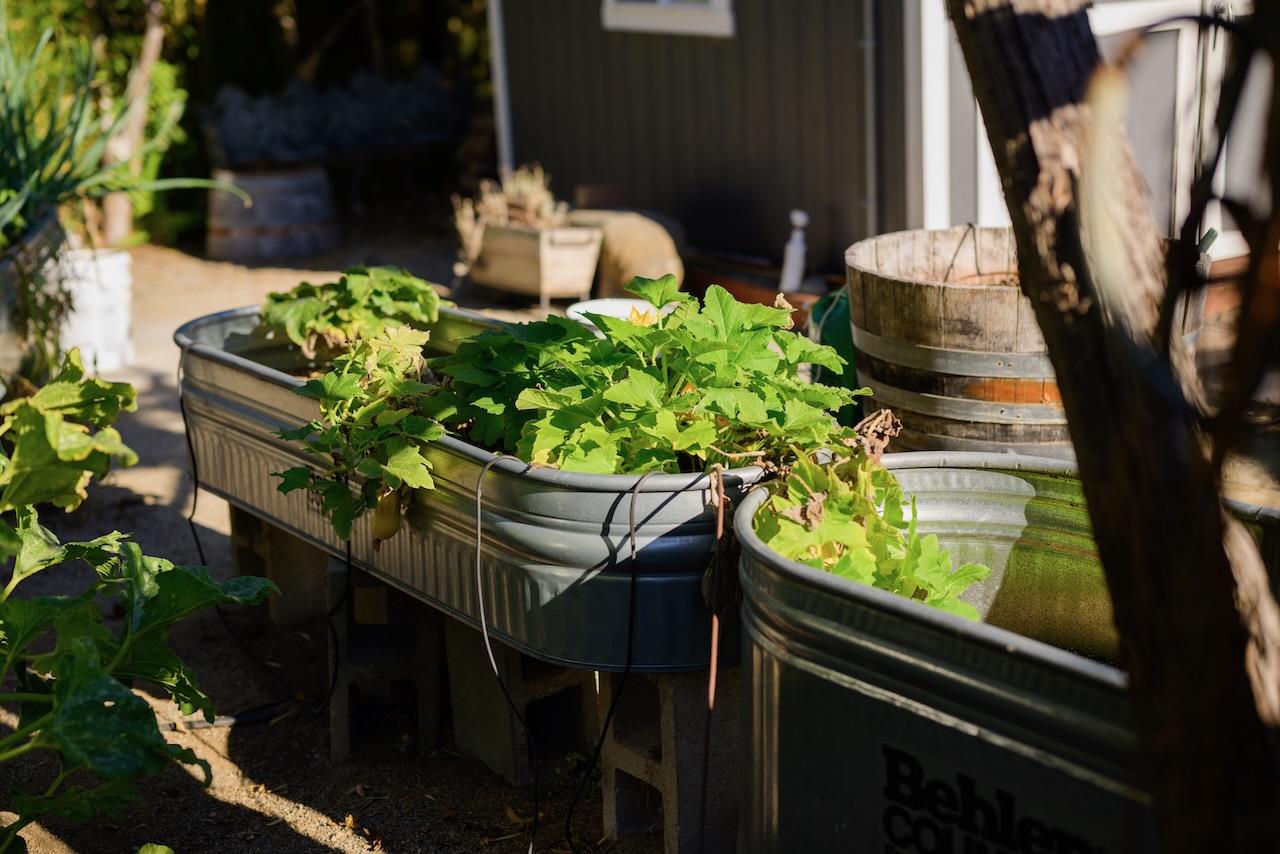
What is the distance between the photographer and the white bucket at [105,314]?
708 centimetres

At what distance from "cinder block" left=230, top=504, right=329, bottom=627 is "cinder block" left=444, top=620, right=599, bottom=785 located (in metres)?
0.90

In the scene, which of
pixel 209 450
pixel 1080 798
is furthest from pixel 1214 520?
pixel 209 450

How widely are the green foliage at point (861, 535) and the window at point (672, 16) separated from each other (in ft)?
19.0

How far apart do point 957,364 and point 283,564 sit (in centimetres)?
210

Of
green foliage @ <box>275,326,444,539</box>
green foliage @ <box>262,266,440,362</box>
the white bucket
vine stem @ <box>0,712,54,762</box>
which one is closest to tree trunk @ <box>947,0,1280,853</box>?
green foliage @ <box>275,326,444,539</box>

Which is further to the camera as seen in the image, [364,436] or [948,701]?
[364,436]

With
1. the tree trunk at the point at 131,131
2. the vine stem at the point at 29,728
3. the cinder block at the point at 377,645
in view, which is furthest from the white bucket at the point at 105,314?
the vine stem at the point at 29,728

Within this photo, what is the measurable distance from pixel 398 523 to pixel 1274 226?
2006 mm

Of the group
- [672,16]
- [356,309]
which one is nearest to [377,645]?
[356,309]

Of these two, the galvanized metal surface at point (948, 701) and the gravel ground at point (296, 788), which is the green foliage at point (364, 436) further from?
the galvanized metal surface at point (948, 701)

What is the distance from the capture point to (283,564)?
4.23 metres

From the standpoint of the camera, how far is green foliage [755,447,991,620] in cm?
225

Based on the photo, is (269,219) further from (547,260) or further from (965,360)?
(965,360)

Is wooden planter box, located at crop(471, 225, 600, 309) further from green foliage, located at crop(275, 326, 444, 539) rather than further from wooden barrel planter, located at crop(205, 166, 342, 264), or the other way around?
green foliage, located at crop(275, 326, 444, 539)
